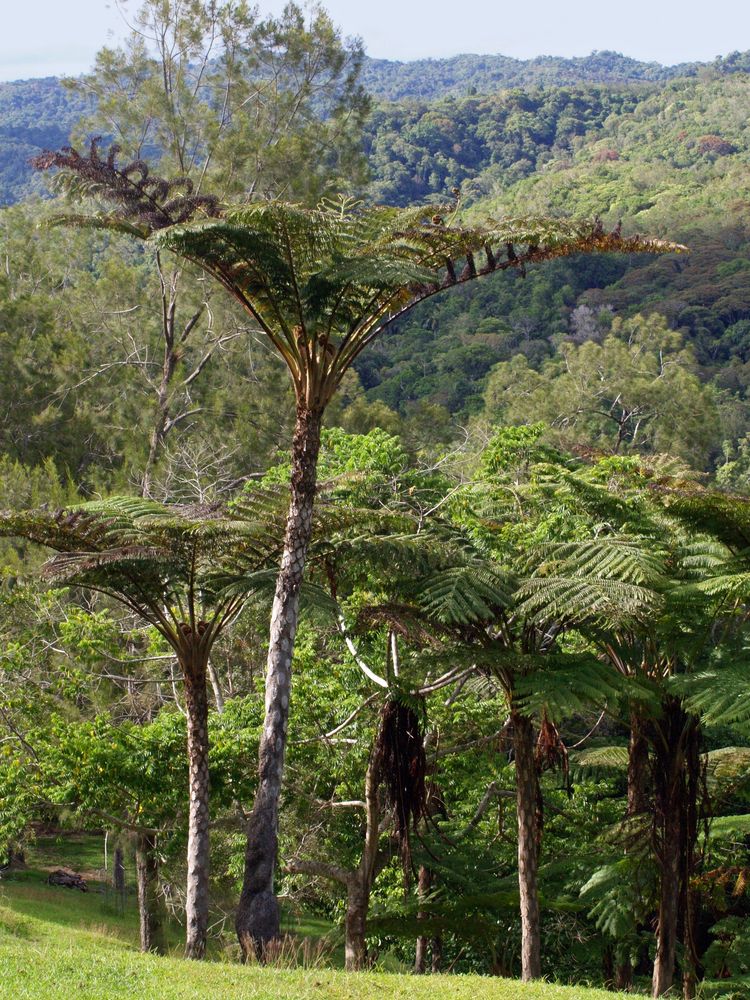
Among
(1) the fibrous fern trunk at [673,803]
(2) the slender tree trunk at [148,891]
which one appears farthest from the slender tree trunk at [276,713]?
(2) the slender tree trunk at [148,891]

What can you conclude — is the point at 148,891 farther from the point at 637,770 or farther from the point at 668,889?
the point at 668,889

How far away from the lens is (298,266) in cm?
742

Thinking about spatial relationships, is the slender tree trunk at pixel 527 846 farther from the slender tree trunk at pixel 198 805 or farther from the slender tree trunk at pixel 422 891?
the slender tree trunk at pixel 422 891

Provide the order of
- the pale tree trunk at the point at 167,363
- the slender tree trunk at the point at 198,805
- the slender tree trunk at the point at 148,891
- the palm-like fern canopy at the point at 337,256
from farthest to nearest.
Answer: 1. the pale tree trunk at the point at 167,363
2. the slender tree trunk at the point at 148,891
3. the slender tree trunk at the point at 198,805
4. the palm-like fern canopy at the point at 337,256

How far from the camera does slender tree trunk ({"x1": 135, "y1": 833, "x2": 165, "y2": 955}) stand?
12102 mm

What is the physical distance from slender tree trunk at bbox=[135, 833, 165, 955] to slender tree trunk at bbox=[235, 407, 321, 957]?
459 cm

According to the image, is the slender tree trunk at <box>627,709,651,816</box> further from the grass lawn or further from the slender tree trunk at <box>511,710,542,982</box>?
the grass lawn

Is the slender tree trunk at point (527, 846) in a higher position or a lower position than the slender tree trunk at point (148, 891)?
higher

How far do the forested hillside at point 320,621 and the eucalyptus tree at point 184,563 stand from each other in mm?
31

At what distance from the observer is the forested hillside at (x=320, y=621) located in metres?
7.27

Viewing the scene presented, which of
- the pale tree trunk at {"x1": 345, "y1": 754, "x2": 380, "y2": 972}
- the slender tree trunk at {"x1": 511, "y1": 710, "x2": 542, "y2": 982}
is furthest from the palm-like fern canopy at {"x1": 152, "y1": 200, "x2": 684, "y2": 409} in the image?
the pale tree trunk at {"x1": 345, "y1": 754, "x2": 380, "y2": 972}

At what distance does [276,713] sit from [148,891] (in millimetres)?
6453

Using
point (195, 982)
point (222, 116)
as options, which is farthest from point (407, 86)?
point (195, 982)

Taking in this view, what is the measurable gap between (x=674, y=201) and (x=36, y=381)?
2280 inches
